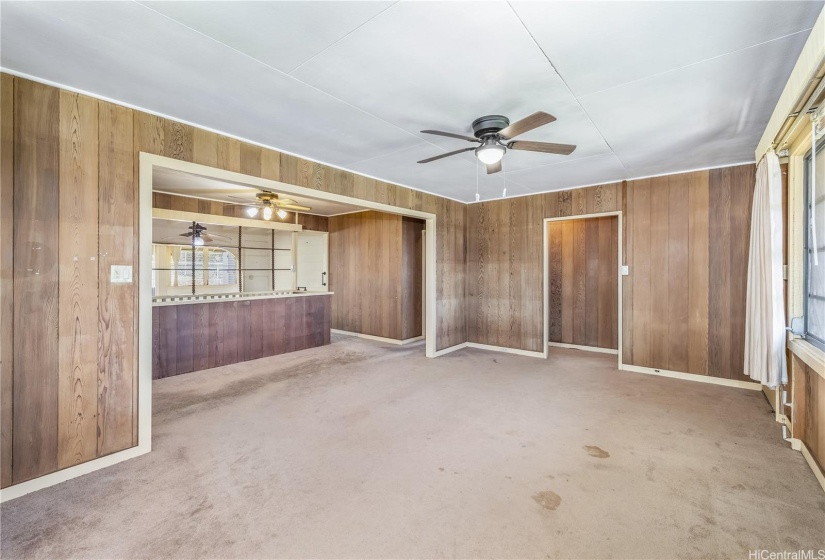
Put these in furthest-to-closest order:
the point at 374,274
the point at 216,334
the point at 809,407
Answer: the point at 374,274 < the point at 216,334 < the point at 809,407

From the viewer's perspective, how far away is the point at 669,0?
5.04 feet

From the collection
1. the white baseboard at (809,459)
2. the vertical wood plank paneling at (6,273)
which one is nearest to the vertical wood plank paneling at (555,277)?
the white baseboard at (809,459)

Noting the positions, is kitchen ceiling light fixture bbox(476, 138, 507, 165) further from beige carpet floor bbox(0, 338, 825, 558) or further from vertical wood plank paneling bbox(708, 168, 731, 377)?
vertical wood plank paneling bbox(708, 168, 731, 377)

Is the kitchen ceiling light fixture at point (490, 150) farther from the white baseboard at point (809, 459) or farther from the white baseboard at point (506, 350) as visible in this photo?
the white baseboard at point (506, 350)

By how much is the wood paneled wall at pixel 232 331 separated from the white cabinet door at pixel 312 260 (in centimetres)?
186

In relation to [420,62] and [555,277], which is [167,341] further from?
[555,277]

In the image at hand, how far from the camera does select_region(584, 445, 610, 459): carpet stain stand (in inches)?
97.6

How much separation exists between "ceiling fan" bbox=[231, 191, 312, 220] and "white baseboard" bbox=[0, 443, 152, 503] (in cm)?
364

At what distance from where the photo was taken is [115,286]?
244 centimetres

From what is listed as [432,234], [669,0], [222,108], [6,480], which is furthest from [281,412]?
[669,0]

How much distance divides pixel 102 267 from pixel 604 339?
21.1 feet

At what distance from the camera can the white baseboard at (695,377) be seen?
389 cm

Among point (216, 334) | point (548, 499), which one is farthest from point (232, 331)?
point (548, 499)

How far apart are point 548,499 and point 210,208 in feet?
21.7
